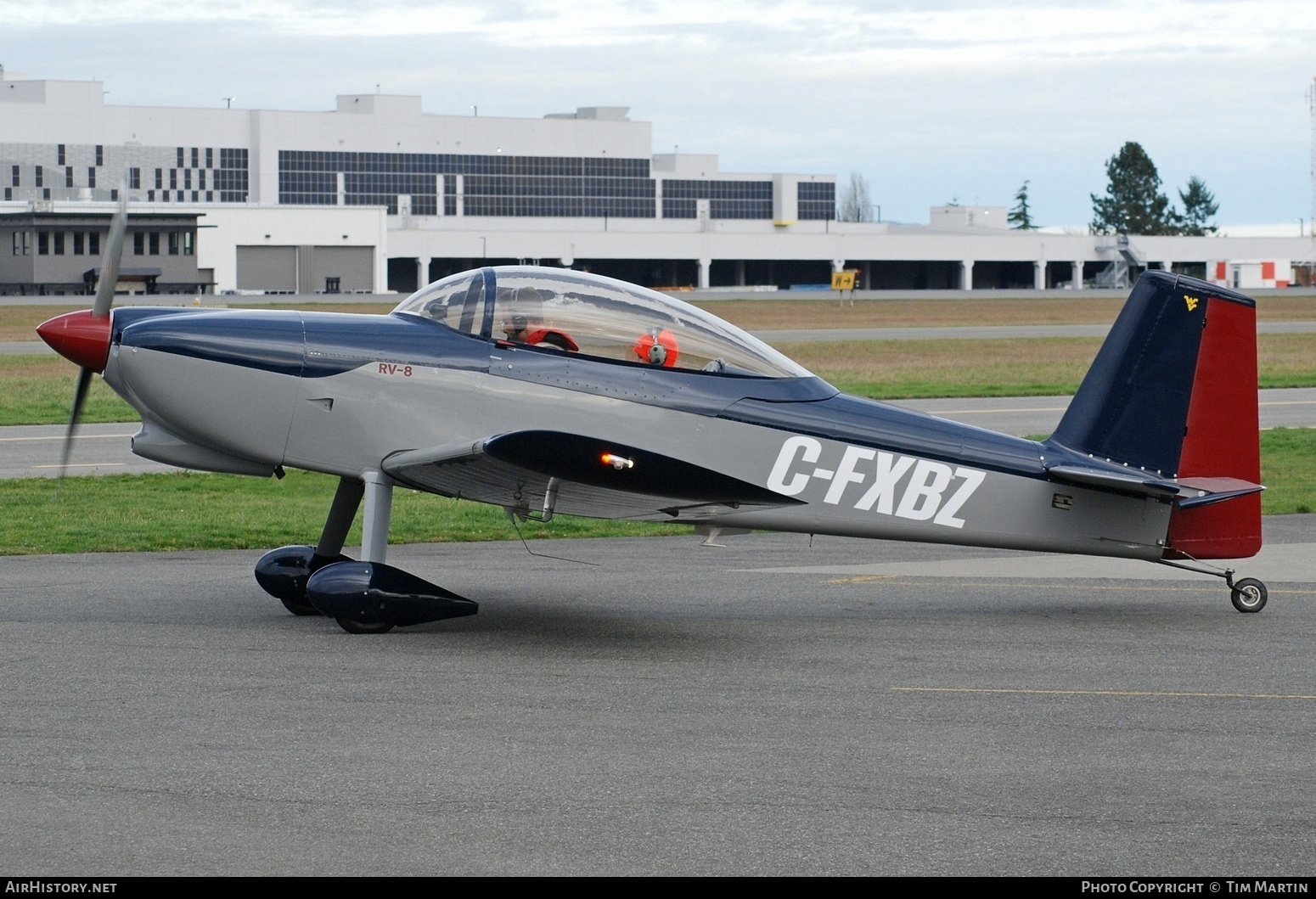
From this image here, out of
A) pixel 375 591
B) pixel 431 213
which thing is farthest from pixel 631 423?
pixel 431 213

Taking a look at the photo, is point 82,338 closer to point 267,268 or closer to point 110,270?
point 110,270

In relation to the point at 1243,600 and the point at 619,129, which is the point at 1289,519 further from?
the point at 619,129

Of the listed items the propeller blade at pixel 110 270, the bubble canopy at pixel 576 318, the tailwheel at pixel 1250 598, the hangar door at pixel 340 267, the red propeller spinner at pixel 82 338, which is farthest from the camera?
the hangar door at pixel 340 267

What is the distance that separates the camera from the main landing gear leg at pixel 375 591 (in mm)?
9523

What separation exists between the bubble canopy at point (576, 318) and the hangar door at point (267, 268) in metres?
94.9

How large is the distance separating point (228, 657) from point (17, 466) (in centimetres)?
1092

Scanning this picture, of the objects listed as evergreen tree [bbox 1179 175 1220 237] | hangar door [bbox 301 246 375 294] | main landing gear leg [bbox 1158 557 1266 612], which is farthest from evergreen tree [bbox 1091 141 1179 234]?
main landing gear leg [bbox 1158 557 1266 612]

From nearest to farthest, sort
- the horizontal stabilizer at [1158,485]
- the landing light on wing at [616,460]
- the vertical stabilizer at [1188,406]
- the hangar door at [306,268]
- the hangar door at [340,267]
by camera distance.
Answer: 1. the landing light on wing at [616,460]
2. the horizontal stabilizer at [1158,485]
3. the vertical stabilizer at [1188,406]
4. the hangar door at [306,268]
5. the hangar door at [340,267]

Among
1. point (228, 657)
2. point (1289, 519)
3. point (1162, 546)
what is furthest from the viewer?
point (1289, 519)

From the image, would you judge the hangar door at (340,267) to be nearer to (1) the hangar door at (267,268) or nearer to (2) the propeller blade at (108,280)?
(1) the hangar door at (267,268)

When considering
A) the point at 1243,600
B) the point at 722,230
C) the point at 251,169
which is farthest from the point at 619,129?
the point at 1243,600

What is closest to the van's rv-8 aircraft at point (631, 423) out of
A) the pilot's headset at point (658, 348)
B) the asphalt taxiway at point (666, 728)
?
the pilot's headset at point (658, 348)

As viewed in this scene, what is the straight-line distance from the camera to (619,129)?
434 ft
